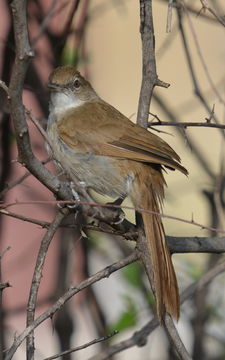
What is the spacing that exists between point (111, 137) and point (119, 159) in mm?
147

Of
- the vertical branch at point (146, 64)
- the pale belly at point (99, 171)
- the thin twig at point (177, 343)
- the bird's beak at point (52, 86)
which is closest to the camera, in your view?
the thin twig at point (177, 343)

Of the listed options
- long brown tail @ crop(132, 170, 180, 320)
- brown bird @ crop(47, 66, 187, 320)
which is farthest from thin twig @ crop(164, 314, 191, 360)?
brown bird @ crop(47, 66, 187, 320)

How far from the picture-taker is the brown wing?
4.18 meters

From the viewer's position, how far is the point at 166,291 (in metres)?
3.77

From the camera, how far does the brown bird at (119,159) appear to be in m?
3.99

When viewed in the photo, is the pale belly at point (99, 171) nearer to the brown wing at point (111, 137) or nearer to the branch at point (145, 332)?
the brown wing at point (111, 137)

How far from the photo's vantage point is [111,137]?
448 centimetres

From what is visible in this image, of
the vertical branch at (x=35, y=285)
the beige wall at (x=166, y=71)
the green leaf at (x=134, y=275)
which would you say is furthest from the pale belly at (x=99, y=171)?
the beige wall at (x=166, y=71)

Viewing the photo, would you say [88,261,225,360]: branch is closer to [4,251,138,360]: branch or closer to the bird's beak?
[4,251,138,360]: branch

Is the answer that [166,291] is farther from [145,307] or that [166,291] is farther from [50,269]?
[50,269]

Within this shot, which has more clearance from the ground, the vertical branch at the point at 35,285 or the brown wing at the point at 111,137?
the brown wing at the point at 111,137

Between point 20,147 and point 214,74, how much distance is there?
23.9 ft

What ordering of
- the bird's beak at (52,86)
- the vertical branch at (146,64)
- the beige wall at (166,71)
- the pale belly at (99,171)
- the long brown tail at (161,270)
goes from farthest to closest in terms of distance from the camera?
the beige wall at (166,71) < the bird's beak at (52,86) < the pale belly at (99,171) < the vertical branch at (146,64) < the long brown tail at (161,270)

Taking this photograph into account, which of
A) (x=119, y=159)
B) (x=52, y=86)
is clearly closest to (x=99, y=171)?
(x=119, y=159)
